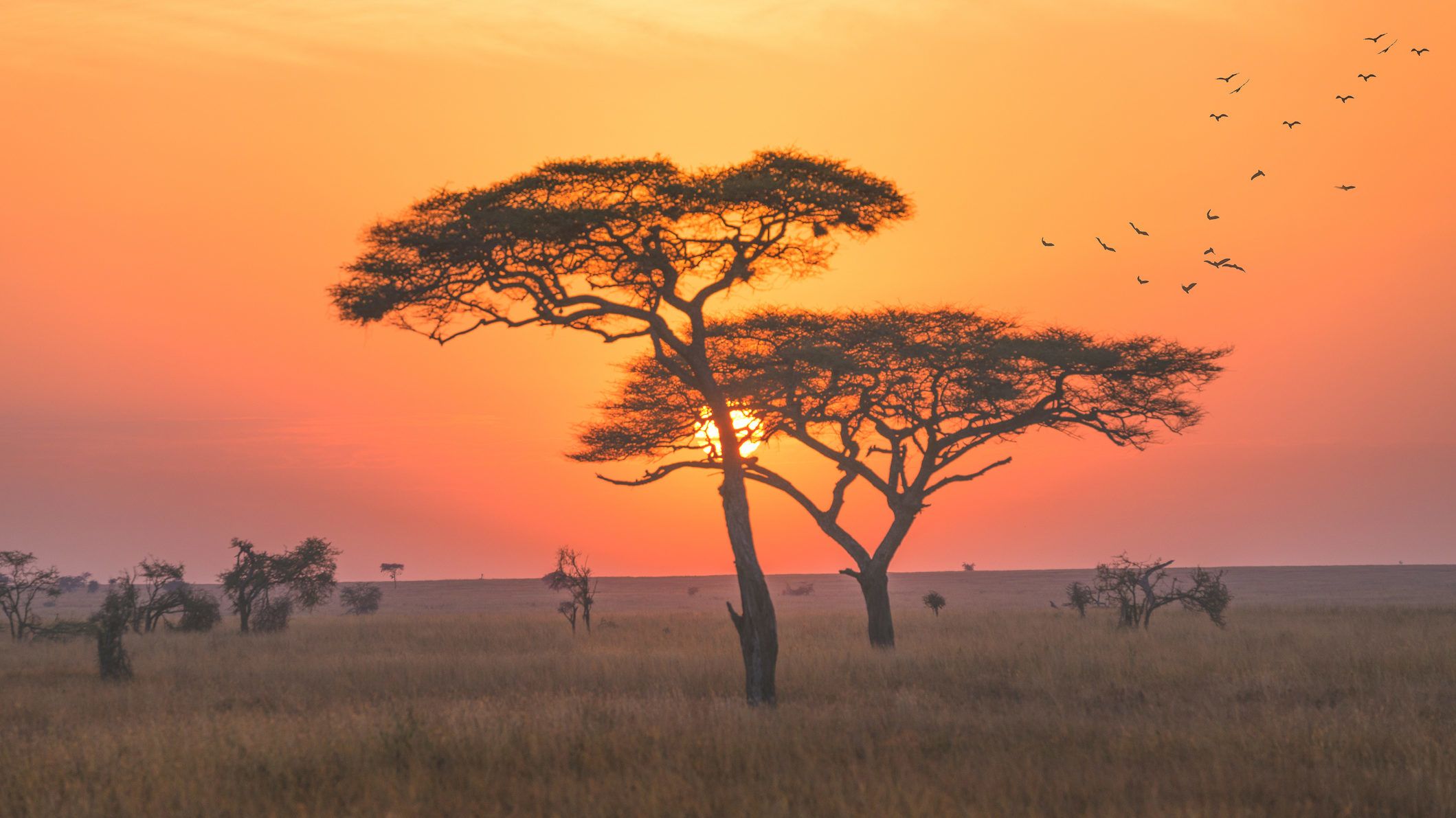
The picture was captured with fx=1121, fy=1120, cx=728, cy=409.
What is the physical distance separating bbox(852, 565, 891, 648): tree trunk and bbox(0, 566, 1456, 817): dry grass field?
1.05 meters

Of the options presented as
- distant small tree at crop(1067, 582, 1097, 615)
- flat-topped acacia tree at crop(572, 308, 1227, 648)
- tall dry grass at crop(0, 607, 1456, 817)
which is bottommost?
tall dry grass at crop(0, 607, 1456, 817)

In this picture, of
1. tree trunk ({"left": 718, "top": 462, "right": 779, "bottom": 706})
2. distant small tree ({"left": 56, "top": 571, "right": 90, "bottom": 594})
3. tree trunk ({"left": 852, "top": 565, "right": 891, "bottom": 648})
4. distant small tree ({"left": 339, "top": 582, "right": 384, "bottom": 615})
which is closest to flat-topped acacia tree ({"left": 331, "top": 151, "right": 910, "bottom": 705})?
tree trunk ({"left": 718, "top": 462, "right": 779, "bottom": 706})

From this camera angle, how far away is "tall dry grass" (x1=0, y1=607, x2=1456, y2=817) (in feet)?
33.9

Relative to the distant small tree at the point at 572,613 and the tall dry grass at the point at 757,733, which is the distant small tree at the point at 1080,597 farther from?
the distant small tree at the point at 572,613

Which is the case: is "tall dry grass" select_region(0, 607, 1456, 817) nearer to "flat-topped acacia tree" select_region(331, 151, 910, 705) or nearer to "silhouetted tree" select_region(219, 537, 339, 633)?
"flat-topped acacia tree" select_region(331, 151, 910, 705)

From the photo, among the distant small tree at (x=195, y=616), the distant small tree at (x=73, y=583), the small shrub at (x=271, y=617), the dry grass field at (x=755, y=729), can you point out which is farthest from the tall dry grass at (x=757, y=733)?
the distant small tree at (x=73, y=583)

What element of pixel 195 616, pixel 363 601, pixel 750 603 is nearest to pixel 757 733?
pixel 750 603

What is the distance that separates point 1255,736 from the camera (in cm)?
1355

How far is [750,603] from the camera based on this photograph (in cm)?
1816

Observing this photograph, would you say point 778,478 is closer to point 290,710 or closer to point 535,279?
point 535,279

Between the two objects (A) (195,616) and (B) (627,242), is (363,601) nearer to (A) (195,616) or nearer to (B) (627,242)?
(A) (195,616)

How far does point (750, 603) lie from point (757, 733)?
4.54 m

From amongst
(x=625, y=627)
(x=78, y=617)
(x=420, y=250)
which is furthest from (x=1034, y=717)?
(x=78, y=617)

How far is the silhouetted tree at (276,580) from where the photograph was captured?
43.1 m
